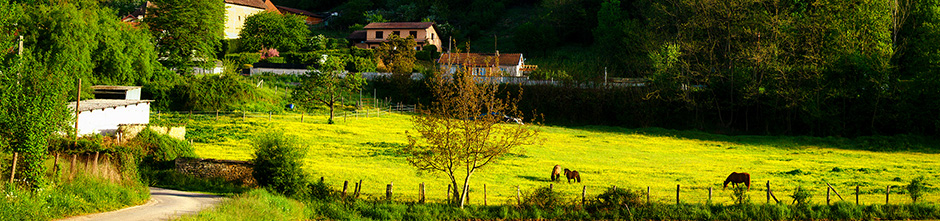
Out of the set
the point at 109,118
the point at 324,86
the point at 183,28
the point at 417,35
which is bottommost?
the point at 109,118

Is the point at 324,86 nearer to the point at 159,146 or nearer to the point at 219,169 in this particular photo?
the point at 159,146

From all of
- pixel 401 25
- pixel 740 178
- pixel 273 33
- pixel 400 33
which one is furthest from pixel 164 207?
pixel 401 25

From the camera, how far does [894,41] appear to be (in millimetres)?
63438

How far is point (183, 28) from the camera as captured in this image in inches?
2832

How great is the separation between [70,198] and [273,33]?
76.8 metres

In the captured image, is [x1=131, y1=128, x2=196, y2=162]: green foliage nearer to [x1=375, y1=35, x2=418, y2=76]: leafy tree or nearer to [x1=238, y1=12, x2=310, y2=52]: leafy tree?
[x1=375, y1=35, x2=418, y2=76]: leafy tree

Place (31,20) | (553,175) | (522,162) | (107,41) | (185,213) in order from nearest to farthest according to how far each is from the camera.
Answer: (185,213), (553,175), (522,162), (31,20), (107,41)

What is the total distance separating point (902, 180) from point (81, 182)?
36841mm

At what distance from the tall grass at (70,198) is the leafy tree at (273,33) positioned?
234 feet

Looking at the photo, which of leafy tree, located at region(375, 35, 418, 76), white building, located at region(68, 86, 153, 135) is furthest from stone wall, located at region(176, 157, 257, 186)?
leafy tree, located at region(375, 35, 418, 76)

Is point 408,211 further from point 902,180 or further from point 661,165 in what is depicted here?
point 902,180

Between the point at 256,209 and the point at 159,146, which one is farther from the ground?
the point at 159,146

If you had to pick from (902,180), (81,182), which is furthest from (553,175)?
(81,182)

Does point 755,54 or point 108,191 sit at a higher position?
point 755,54
